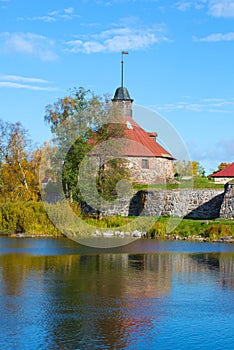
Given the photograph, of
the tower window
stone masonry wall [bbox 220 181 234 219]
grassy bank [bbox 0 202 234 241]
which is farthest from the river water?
the tower window

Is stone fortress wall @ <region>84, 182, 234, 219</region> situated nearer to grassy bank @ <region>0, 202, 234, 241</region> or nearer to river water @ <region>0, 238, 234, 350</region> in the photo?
Result: grassy bank @ <region>0, 202, 234, 241</region>

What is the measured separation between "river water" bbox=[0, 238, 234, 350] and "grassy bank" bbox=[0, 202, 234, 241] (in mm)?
6323

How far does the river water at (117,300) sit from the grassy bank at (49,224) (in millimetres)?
6323

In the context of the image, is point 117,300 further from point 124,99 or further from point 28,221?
point 124,99

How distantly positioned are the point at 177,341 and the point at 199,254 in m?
12.6

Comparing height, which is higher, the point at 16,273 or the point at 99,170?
the point at 99,170

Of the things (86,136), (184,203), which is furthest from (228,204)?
(86,136)

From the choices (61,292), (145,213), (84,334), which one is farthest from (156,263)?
(145,213)

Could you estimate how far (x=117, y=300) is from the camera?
592 inches

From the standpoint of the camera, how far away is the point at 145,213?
3722cm

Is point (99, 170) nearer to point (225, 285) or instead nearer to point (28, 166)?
point (28, 166)

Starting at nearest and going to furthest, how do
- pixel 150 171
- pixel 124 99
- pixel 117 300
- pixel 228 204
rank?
pixel 117 300 < pixel 228 204 < pixel 150 171 < pixel 124 99

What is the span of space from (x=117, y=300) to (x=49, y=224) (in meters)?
18.0

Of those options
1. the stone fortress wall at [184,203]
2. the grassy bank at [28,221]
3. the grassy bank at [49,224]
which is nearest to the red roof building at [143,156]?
the stone fortress wall at [184,203]
